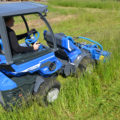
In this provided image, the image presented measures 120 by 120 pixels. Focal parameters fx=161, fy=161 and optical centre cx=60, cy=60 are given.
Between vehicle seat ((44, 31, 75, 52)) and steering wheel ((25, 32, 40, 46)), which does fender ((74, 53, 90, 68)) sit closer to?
vehicle seat ((44, 31, 75, 52))

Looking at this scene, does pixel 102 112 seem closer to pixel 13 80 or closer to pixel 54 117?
pixel 54 117

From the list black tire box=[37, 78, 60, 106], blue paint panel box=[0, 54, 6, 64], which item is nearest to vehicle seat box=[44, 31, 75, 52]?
black tire box=[37, 78, 60, 106]

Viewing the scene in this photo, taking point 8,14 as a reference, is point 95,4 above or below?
below

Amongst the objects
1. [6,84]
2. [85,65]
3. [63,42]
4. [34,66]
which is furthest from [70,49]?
[6,84]

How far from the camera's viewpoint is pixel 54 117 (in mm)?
2355

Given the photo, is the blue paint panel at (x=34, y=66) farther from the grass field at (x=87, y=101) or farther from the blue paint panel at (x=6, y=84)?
the grass field at (x=87, y=101)

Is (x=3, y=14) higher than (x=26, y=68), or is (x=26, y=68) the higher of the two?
(x=3, y=14)

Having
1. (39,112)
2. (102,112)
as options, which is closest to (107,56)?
(102,112)

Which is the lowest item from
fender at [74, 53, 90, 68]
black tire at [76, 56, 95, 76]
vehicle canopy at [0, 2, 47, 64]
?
black tire at [76, 56, 95, 76]

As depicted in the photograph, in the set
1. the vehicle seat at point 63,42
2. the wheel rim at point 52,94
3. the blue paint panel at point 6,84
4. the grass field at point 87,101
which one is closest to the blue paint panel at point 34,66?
the blue paint panel at point 6,84

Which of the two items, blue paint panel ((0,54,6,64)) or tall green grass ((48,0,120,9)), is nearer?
blue paint panel ((0,54,6,64))

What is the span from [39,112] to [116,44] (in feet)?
8.78

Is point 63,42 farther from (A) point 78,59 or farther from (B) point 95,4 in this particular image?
(B) point 95,4

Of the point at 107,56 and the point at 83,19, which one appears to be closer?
the point at 107,56
